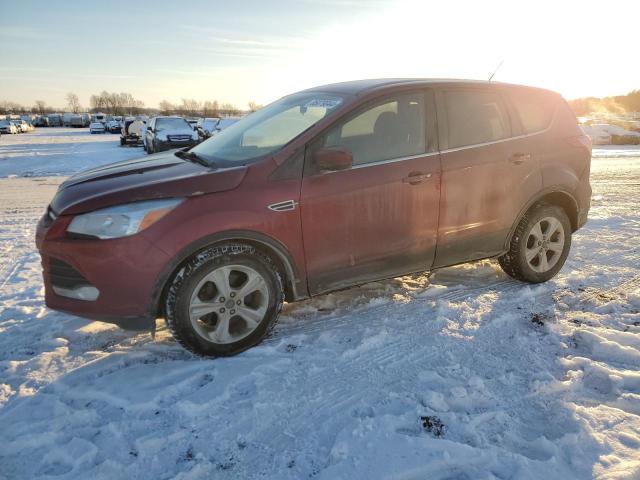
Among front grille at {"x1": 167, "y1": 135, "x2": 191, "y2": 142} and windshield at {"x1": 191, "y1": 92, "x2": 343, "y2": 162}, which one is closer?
windshield at {"x1": 191, "y1": 92, "x2": 343, "y2": 162}

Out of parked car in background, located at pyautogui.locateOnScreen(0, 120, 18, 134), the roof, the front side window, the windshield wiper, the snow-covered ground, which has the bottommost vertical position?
the snow-covered ground

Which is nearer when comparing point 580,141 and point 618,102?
point 580,141

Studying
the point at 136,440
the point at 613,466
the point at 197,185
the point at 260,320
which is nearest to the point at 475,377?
the point at 613,466

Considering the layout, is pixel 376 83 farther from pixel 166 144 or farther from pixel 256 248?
pixel 166 144

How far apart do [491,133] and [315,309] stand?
2157 mm

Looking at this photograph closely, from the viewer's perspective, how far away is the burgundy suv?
2.88 metres

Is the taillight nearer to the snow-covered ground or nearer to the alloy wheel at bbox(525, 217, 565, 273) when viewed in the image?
the alloy wheel at bbox(525, 217, 565, 273)

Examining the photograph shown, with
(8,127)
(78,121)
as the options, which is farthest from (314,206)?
(78,121)

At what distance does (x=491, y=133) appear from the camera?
12.8 ft

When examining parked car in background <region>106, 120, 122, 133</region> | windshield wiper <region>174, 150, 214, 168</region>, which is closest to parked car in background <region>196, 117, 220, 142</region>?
windshield wiper <region>174, 150, 214, 168</region>

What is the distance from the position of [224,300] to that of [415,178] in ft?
5.59

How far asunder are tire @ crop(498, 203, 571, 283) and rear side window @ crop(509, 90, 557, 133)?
2.41 ft

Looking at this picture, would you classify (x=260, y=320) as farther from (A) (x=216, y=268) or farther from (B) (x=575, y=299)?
(B) (x=575, y=299)

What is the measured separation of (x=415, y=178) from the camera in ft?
11.4
